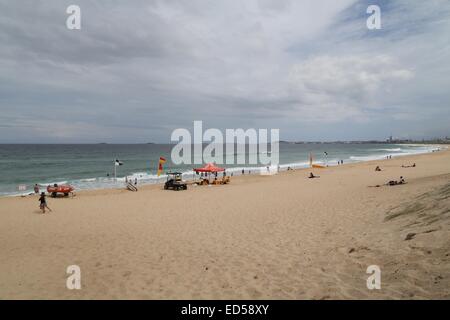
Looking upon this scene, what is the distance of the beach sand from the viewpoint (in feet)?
17.7

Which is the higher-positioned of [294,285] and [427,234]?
[427,234]

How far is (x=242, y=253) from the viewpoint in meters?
7.96

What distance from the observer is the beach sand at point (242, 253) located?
212 inches

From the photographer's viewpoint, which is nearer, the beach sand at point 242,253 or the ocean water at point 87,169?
the beach sand at point 242,253

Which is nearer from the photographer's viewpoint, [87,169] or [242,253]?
[242,253]

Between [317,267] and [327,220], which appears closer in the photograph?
[317,267]

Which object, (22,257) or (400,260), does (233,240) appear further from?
(22,257)

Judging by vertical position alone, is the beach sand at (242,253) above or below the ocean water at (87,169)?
below

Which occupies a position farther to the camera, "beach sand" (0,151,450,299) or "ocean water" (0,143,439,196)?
"ocean water" (0,143,439,196)

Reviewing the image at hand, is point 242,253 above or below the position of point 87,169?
below

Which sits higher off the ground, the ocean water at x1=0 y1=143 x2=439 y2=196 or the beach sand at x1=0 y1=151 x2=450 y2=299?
the ocean water at x1=0 y1=143 x2=439 y2=196
